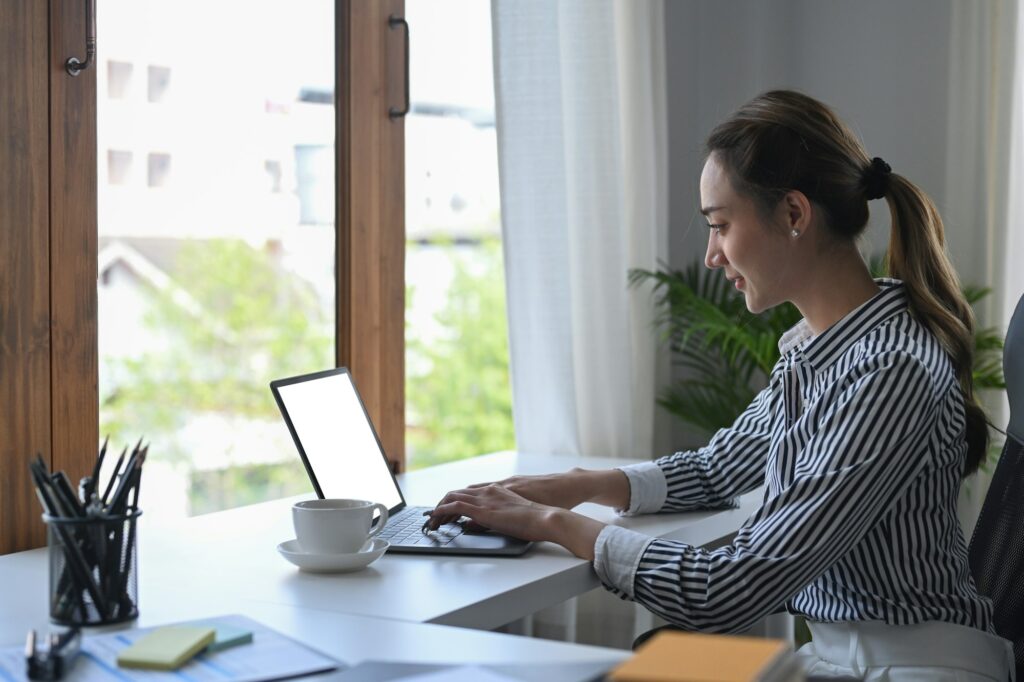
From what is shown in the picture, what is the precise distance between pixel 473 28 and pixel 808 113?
1.47 m

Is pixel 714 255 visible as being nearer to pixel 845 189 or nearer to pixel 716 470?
pixel 845 189

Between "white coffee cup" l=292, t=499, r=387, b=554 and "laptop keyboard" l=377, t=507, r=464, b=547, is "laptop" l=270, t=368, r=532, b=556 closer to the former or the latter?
"laptop keyboard" l=377, t=507, r=464, b=547

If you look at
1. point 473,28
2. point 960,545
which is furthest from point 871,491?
point 473,28

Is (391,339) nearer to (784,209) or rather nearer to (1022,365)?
(784,209)

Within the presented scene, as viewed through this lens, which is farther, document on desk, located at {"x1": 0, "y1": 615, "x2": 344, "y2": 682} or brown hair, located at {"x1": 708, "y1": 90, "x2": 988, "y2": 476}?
brown hair, located at {"x1": 708, "y1": 90, "x2": 988, "y2": 476}

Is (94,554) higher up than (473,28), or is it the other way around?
(473,28)

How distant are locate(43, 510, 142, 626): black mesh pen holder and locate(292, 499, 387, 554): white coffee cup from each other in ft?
0.76

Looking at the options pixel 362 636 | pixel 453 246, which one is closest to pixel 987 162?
pixel 453 246

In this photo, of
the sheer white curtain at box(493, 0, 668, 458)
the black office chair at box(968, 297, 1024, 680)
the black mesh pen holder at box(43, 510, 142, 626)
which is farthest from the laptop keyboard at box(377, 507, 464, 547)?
the sheer white curtain at box(493, 0, 668, 458)

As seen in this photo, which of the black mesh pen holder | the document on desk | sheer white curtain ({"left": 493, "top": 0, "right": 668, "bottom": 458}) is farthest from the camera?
sheer white curtain ({"left": 493, "top": 0, "right": 668, "bottom": 458})

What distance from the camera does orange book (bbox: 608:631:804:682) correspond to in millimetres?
642

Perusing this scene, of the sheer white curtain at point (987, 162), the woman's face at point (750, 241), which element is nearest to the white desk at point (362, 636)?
the woman's face at point (750, 241)

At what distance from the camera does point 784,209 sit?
144cm

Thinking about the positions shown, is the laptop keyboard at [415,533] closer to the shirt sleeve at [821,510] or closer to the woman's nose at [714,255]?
the shirt sleeve at [821,510]
